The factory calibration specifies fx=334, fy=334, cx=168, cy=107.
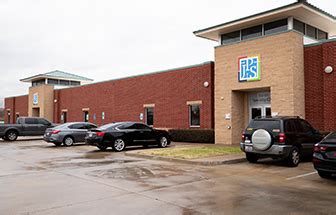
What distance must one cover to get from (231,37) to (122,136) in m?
9.42

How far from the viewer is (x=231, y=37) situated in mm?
20797

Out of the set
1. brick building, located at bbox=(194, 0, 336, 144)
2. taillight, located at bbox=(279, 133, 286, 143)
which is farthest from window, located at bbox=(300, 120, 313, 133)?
brick building, located at bbox=(194, 0, 336, 144)

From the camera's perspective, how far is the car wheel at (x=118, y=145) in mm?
16500

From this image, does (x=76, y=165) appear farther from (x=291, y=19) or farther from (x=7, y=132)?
(x=7, y=132)

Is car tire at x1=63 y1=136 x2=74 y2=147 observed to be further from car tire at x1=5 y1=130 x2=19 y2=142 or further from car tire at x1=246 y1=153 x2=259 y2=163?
car tire at x1=246 y1=153 x2=259 y2=163

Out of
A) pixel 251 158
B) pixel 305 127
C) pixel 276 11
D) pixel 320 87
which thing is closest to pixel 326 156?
pixel 251 158

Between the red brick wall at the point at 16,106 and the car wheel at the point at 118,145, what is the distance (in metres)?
34.1

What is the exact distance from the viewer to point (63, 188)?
7.90 m

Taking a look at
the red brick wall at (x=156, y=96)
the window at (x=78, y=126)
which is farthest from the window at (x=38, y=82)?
the window at (x=78, y=126)

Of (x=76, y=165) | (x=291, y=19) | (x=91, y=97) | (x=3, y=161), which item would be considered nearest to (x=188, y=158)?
(x=76, y=165)

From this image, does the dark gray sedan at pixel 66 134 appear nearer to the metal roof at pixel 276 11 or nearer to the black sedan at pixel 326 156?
the metal roof at pixel 276 11

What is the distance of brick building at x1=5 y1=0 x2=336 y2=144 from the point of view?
1709 centimetres

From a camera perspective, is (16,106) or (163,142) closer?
(163,142)

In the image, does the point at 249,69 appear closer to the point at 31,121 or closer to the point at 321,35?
the point at 321,35
